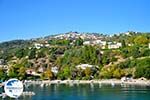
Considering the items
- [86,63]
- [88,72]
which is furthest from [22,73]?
[86,63]

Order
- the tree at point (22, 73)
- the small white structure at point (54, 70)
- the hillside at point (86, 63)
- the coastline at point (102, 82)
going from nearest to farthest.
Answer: the coastline at point (102, 82), the hillside at point (86, 63), the tree at point (22, 73), the small white structure at point (54, 70)

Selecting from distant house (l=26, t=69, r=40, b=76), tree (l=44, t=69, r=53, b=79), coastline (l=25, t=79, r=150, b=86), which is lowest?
coastline (l=25, t=79, r=150, b=86)

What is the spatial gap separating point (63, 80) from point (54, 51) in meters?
20.9

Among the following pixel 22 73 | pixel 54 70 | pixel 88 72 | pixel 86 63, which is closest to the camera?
pixel 88 72

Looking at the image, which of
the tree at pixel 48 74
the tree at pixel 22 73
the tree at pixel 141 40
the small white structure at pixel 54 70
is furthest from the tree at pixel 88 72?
the tree at pixel 141 40

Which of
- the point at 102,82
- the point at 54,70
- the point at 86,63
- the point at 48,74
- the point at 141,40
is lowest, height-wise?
the point at 102,82

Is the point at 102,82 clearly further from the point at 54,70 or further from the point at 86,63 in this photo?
the point at 54,70

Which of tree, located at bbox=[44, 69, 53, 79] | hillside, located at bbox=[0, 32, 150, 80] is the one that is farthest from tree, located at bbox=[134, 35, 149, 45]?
tree, located at bbox=[44, 69, 53, 79]

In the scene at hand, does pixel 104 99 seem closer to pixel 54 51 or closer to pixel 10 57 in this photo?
pixel 54 51

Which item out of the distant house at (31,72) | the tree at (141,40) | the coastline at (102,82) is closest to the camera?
the coastline at (102,82)

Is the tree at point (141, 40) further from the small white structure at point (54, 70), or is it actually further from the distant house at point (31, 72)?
the distant house at point (31, 72)

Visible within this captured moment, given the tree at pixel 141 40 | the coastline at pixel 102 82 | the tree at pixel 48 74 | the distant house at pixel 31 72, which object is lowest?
the coastline at pixel 102 82

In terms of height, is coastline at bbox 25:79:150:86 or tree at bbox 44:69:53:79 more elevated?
tree at bbox 44:69:53:79

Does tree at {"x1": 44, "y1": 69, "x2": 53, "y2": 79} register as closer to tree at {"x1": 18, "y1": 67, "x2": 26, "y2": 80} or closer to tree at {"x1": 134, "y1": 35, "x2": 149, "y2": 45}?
tree at {"x1": 18, "y1": 67, "x2": 26, "y2": 80}
